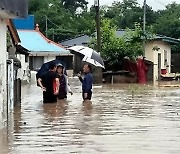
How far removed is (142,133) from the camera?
12.4 meters

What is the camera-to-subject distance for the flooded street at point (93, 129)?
1053cm

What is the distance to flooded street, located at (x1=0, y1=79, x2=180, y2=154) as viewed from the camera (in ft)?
34.6

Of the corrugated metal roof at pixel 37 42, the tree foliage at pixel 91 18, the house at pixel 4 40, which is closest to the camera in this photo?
the house at pixel 4 40

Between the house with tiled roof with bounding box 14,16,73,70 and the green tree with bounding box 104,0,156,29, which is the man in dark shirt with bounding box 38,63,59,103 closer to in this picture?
the house with tiled roof with bounding box 14,16,73,70

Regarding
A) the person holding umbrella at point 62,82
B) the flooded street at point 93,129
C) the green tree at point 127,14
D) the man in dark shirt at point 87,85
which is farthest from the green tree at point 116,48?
the green tree at point 127,14

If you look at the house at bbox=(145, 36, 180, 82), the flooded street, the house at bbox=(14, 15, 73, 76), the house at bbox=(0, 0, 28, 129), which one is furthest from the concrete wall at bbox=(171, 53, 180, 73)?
the house at bbox=(0, 0, 28, 129)

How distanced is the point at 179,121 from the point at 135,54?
26.5 metres

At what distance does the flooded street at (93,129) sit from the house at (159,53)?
2930 cm

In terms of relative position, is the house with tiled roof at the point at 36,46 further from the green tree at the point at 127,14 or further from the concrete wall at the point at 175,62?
the green tree at the point at 127,14

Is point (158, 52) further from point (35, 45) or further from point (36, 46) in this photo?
point (35, 45)

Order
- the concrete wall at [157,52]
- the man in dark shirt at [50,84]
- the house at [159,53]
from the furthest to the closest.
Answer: the concrete wall at [157,52] < the house at [159,53] < the man in dark shirt at [50,84]

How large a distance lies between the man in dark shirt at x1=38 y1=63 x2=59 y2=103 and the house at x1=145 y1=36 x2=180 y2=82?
27.3 metres

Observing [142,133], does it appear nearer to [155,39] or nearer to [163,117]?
[163,117]

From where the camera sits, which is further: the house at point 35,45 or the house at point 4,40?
the house at point 35,45
